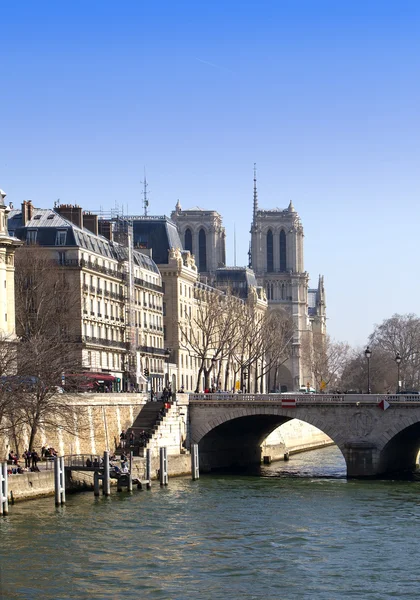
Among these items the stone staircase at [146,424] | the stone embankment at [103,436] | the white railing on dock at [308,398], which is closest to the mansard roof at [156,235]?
the white railing on dock at [308,398]

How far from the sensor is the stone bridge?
3046 inches

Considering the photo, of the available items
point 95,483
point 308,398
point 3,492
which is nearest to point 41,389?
point 95,483

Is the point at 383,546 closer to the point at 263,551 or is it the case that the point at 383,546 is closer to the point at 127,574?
the point at 263,551

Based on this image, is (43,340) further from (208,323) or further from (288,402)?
(208,323)

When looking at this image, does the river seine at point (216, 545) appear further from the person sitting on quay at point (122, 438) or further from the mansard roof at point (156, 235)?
the mansard roof at point (156, 235)

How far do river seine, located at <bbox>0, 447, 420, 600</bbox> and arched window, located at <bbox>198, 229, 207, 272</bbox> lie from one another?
114582 millimetres

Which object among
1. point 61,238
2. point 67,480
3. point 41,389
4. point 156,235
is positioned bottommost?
point 67,480

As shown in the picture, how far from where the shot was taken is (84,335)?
9538cm

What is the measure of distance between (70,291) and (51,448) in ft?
87.0

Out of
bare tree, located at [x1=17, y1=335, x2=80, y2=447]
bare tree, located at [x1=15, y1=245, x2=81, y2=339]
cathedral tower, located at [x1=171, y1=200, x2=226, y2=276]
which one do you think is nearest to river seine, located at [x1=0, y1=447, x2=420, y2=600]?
bare tree, located at [x1=17, y1=335, x2=80, y2=447]

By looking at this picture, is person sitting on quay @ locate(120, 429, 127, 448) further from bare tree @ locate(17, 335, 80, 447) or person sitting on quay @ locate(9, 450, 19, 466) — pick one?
person sitting on quay @ locate(9, 450, 19, 466)

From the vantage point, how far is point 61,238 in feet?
310

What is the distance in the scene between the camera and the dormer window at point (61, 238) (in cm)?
9444

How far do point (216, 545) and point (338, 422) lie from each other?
2958 cm
